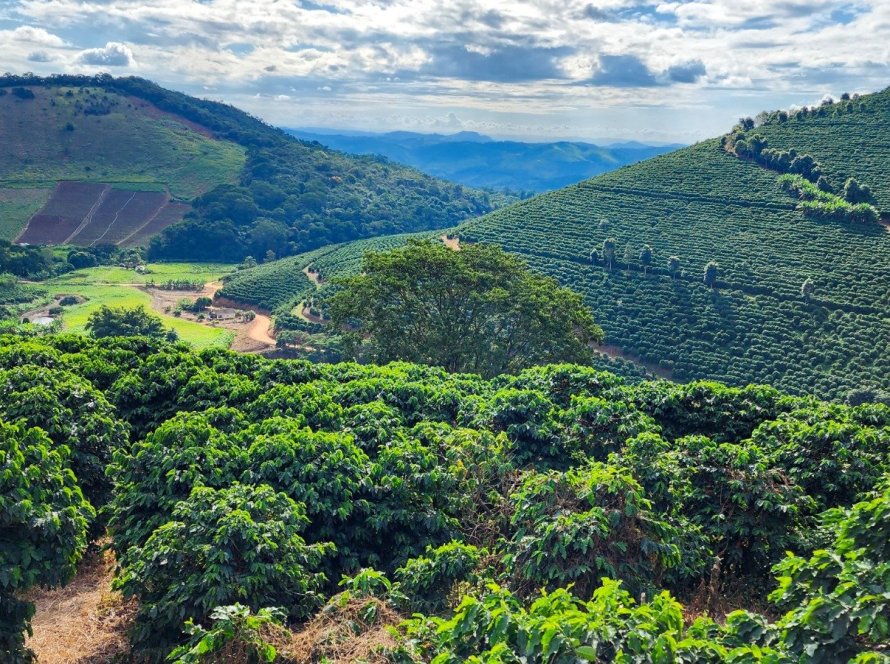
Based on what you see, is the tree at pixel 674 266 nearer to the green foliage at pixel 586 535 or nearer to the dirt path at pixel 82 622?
the green foliage at pixel 586 535

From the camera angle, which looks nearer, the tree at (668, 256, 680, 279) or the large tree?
the large tree

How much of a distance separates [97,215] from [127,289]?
31.4m

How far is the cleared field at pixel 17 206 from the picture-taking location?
93.2 m

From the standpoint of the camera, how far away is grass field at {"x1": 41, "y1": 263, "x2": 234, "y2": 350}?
201 feet

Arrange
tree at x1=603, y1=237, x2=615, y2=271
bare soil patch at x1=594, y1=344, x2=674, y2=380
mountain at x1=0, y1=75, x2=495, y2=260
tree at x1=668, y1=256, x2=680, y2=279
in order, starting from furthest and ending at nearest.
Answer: mountain at x1=0, y1=75, x2=495, y2=260 < tree at x1=603, y1=237, x2=615, y2=271 < tree at x1=668, y1=256, x2=680, y2=279 < bare soil patch at x1=594, y1=344, x2=674, y2=380

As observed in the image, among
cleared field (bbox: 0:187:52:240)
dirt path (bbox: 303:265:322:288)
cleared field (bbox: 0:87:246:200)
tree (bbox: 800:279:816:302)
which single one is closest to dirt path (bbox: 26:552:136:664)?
tree (bbox: 800:279:816:302)

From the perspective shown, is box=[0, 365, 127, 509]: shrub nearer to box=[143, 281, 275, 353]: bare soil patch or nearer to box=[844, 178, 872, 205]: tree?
box=[143, 281, 275, 353]: bare soil patch

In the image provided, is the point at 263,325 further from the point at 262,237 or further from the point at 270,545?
the point at 270,545

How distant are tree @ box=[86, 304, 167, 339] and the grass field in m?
3.88

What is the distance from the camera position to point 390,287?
2686cm

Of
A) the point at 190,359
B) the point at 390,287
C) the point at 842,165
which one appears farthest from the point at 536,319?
the point at 842,165

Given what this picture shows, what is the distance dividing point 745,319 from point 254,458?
150 feet

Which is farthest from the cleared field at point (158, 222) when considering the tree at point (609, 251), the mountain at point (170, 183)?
the tree at point (609, 251)

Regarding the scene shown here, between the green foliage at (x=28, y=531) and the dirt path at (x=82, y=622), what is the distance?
77cm
